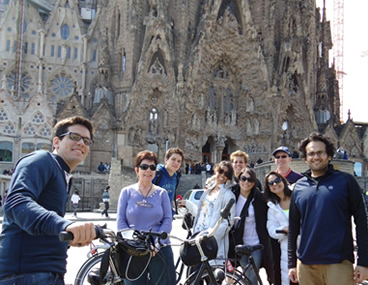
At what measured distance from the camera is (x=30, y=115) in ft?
95.6

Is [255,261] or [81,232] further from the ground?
[81,232]

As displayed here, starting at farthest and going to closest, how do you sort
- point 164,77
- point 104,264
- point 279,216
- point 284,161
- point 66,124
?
point 164,77
point 284,161
point 279,216
point 104,264
point 66,124

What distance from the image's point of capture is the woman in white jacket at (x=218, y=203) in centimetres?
487

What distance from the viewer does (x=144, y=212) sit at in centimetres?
424

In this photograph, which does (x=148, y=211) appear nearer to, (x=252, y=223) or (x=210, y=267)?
(x=210, y=267)

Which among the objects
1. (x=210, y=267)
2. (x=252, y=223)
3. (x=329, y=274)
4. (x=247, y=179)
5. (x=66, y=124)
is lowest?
(x=210, y=267)

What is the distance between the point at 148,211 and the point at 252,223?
143 centimetres

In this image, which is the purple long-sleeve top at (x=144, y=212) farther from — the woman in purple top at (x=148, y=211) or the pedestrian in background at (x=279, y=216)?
the pedestrian in background at (x=279, y=216)

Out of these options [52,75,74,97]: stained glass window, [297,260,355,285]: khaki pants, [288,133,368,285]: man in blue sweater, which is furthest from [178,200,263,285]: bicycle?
[52,75,74,97]: stained glass window

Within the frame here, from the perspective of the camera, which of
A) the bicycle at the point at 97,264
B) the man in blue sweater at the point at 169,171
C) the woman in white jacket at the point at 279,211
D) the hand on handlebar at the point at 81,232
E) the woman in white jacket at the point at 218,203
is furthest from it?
the man in blue sweater at the point at 169,171

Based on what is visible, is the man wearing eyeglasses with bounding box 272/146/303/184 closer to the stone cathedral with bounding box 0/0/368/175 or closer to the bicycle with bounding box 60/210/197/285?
the bicycle with bounding box 60/210/197/285

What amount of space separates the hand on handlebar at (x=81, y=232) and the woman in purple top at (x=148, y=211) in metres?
1.87

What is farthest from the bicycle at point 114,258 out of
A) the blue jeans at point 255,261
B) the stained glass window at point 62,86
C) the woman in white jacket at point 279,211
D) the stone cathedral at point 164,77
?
the stained glass window at point 62,86

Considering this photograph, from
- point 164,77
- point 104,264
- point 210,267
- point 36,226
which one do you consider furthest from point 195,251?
point 164,77
